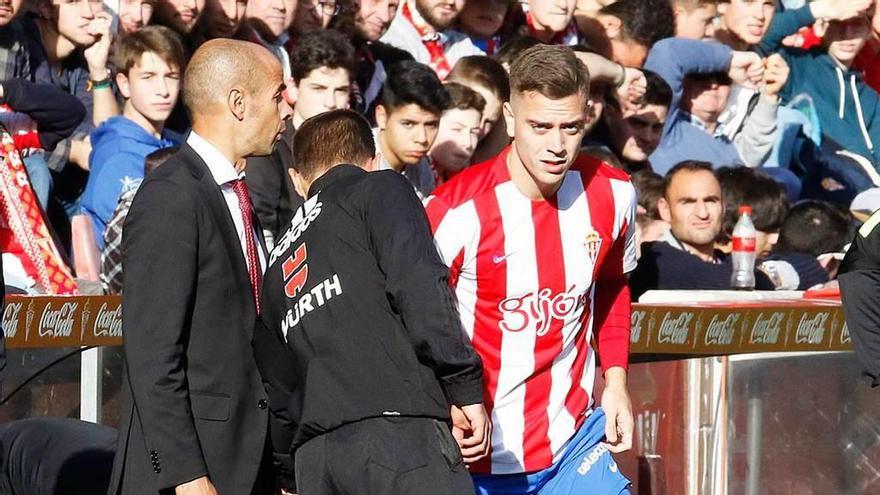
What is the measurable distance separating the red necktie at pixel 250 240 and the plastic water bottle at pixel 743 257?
3925mm

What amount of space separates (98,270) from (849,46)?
20.4ft

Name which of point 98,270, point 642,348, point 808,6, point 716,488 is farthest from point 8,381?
point 808,6

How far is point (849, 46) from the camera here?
11.5m

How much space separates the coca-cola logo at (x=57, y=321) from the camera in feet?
20.9

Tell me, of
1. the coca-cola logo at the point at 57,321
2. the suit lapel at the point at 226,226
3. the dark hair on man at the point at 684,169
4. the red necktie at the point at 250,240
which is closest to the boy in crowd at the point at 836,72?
the dark hair on man at the point at 684,169

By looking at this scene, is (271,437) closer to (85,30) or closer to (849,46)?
(85,30)

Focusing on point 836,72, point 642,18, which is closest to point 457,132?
point 642,18

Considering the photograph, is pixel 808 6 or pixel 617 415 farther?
pixel 808 6

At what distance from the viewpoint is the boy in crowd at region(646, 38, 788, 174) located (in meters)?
10.2

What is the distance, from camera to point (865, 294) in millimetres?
6473

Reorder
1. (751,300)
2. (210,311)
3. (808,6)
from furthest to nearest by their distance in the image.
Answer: (808,6) → (751,300) → (210,311)

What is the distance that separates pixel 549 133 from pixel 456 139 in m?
3.07

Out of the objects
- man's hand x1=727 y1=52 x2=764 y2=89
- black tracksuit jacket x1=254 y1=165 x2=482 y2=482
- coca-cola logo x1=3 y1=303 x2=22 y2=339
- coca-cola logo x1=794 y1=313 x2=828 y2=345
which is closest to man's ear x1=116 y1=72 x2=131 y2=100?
coca-cola logo x1=3 y1=303 x2=22 y2=339

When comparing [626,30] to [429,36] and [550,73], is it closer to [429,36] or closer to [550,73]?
[429,36]
